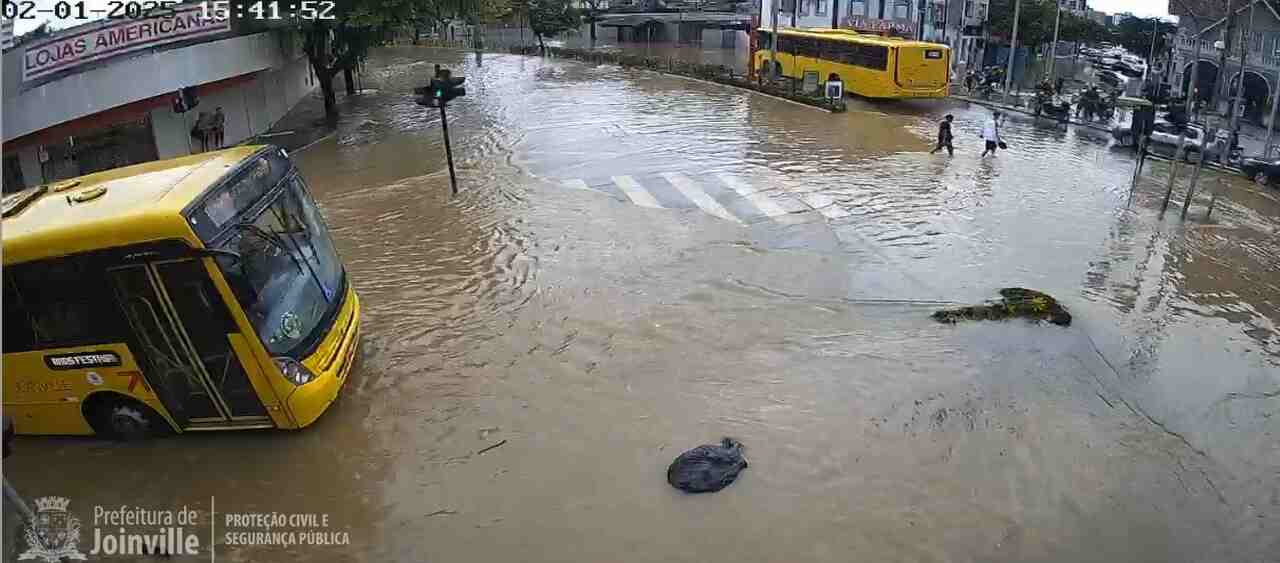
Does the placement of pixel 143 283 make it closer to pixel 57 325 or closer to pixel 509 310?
pixel 57 325

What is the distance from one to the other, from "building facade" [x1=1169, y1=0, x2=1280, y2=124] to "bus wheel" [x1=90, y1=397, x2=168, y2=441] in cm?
2622

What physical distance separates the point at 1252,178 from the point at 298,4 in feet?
75.8

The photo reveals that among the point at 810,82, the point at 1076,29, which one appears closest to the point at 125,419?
the point at 810,82

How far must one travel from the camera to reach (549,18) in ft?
169

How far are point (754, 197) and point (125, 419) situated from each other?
37.5ft

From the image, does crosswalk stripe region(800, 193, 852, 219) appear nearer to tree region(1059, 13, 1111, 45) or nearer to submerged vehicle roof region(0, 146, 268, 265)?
submerged vehicle roof region(0, 146, 268, 265)

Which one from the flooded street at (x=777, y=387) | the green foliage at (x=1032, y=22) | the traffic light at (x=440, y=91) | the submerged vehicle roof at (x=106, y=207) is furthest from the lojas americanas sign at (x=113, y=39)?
the green foliage at (x=1032, y=22)

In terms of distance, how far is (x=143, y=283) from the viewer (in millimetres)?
7016

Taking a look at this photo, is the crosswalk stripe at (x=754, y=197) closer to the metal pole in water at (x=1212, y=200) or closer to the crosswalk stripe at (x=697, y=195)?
the crosswalk stripe at (x=697, y=195)

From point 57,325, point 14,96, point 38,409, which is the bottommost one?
point 38,409

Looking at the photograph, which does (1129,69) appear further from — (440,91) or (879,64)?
(440,91)

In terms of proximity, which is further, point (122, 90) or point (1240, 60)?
point (1240, 60)

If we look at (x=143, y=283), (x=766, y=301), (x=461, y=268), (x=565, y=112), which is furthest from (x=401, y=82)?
(x=143, y=283)

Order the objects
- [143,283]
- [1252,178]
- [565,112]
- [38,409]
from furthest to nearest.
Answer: [565,112] < [1252,178] < [38,409] < [143,283]
